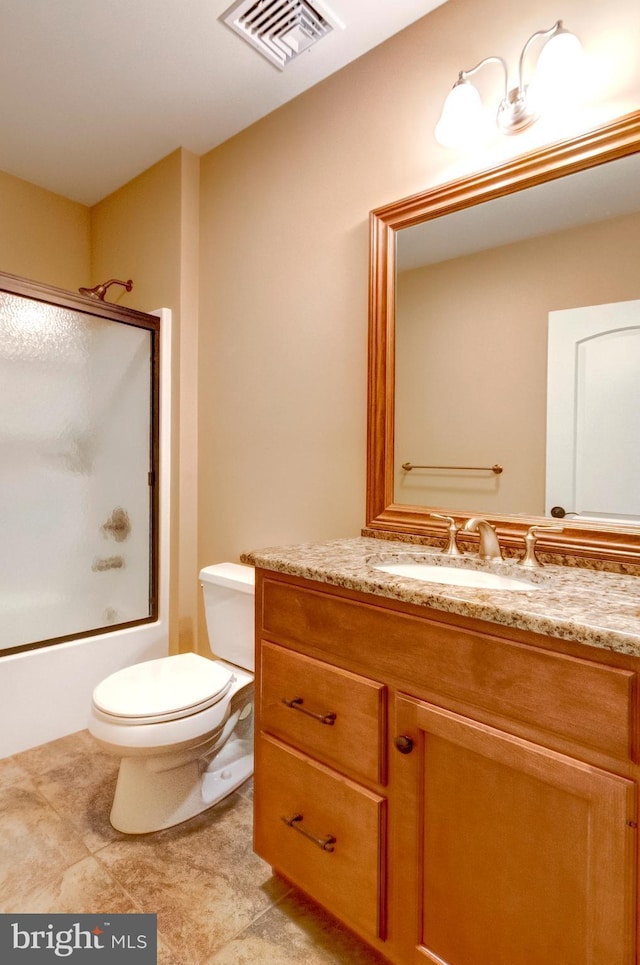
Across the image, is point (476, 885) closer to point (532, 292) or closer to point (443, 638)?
point (443, 638)

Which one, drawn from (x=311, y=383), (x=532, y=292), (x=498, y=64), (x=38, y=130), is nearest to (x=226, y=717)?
(x=311, y=383)

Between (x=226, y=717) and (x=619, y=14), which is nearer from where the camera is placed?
(x=619, y=14)

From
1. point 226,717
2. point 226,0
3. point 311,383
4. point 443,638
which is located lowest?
point 226,717

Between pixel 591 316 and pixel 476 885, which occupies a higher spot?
pixel 591 316

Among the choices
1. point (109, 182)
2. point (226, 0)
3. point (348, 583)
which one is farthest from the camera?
point (109, 182)

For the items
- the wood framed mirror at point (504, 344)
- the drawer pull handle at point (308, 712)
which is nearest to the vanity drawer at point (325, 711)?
the drawer pull handle at point (308, 712)

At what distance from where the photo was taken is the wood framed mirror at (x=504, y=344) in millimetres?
1212

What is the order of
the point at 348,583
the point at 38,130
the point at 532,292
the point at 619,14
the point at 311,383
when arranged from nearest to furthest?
the point at 348,583, the point at 619,14, the point at 532,292, the point at 311,383, the point at 38,130

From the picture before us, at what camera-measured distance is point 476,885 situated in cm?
88

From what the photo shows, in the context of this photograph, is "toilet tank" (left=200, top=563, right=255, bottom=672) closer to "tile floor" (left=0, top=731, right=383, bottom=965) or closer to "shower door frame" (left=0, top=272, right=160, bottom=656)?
"tile floor" (left=0, top=731, right=383, bottom=965)

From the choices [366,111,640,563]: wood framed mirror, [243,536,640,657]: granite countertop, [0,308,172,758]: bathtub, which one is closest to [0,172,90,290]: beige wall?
[0,308,172,758]: bathtub

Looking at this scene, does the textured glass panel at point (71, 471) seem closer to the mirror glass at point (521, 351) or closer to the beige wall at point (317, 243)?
the beige wall at point (317, 243)

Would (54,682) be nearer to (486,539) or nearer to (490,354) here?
(486,539)

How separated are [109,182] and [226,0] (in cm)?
131
